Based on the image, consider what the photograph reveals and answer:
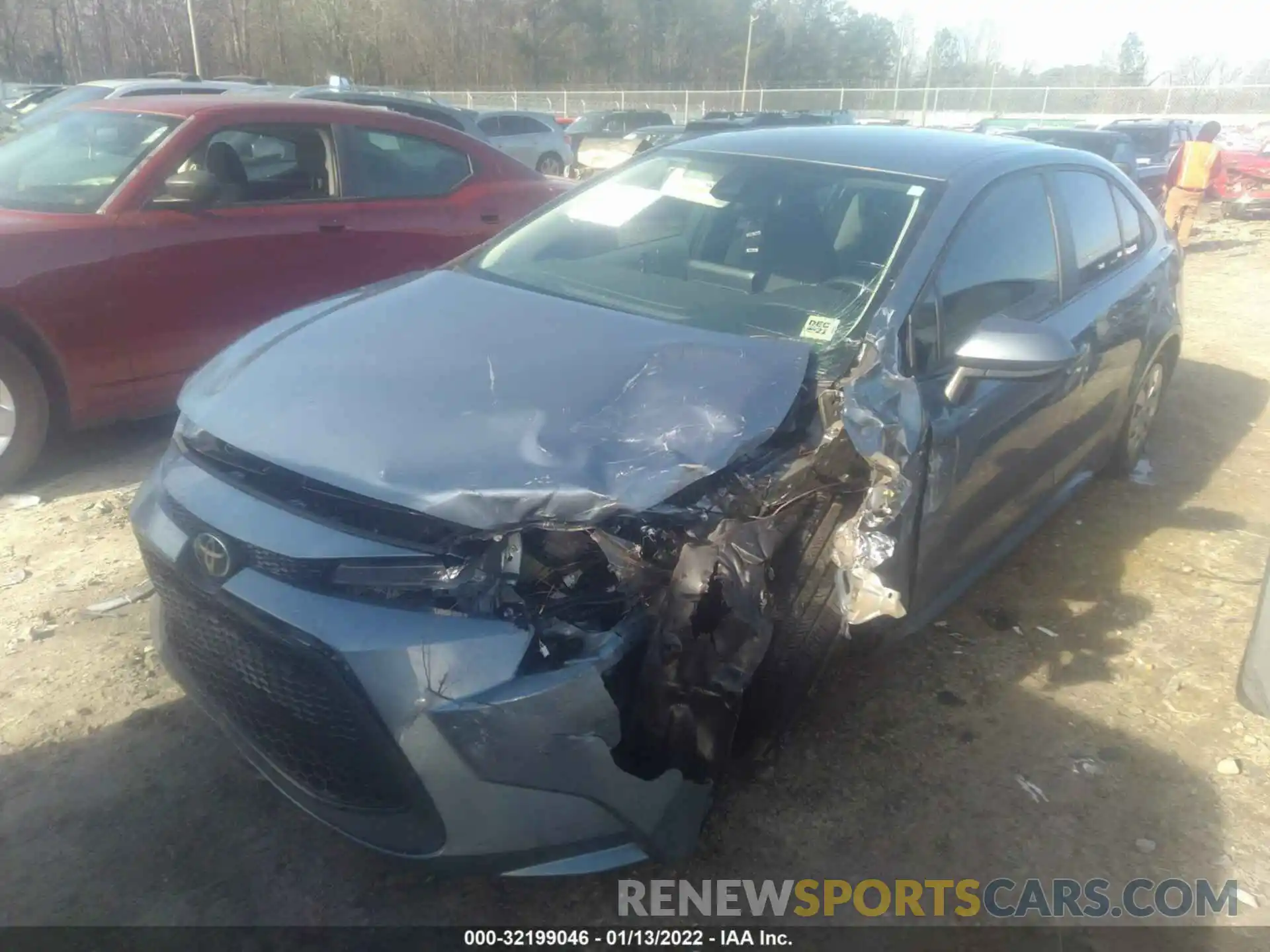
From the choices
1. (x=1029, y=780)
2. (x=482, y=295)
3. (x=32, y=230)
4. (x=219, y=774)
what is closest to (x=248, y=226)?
(x=32, y=230)

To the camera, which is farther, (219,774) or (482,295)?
(482,295)

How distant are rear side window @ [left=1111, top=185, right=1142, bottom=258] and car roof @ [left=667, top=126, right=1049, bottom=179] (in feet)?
2.23

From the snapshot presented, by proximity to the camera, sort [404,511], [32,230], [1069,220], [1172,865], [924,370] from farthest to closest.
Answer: [32,230] < [1069,220] < [924,370] < [1172,865] < [404,511]

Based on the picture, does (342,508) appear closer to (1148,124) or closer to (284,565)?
(284,565)

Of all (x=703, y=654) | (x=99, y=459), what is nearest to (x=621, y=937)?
(x=703, y=654)

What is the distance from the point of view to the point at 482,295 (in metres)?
3.01

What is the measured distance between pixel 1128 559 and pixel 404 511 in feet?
11.2

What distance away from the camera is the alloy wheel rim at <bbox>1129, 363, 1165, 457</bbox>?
4.61m

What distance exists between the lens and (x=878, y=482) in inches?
93.2

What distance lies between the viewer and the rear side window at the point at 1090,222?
3.76 meters

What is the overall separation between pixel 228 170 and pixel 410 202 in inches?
40.3

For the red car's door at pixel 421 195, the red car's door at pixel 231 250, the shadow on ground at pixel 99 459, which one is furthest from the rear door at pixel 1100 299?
the shadow on ground at pixel 99 459

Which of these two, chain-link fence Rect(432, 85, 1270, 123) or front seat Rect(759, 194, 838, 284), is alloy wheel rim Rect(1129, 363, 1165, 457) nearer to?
front seat Rect(759, 194, 838, 284)

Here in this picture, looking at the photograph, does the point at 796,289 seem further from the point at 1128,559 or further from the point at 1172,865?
the point at 1128,559
